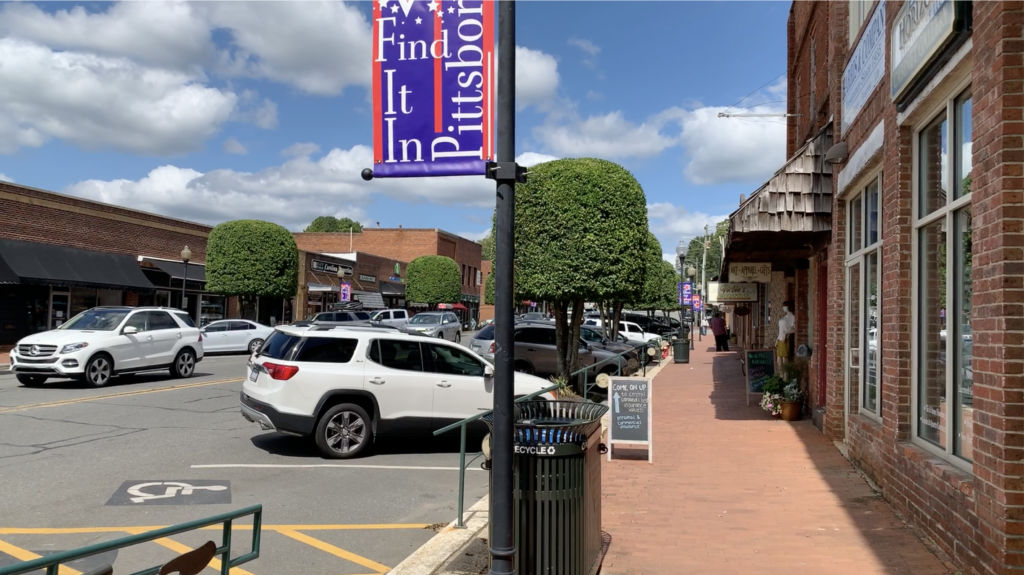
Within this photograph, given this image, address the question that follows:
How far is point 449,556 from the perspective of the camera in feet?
19.1

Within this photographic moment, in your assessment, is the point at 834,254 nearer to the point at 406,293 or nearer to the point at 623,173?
the point at 623,173

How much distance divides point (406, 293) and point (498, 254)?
184 ft

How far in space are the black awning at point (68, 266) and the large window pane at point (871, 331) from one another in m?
23.8

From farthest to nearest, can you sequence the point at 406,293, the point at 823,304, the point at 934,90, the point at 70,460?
1. the point at 406,293
2. the point at 823,304
3. the point at 70,460
4. the point at 934,90

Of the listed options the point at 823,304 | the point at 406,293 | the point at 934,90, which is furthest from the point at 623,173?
the point at 406,293

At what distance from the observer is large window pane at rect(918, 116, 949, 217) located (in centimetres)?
605

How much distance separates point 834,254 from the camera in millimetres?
10195

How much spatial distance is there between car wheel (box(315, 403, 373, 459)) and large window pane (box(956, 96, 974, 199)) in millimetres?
6947

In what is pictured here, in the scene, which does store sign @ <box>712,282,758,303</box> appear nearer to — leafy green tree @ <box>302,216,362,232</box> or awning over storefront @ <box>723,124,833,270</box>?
awning over storefront @ <box>723,124,833,270</box>

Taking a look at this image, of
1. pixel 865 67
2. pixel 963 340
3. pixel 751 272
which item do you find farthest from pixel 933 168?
pixel 751 272

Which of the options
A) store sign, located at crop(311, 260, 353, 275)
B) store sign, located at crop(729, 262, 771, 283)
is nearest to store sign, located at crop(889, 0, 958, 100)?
store sign, located at crop(729, 262, 771, 283)

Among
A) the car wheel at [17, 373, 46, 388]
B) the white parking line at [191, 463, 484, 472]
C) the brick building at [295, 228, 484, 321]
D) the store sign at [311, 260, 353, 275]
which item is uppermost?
the brick building at [295, 228, 484, 321]

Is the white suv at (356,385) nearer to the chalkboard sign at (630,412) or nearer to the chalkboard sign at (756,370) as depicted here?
the chalkboard sign at (630,412)

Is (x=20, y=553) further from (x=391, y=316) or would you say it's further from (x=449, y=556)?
(x=391, y=316)
